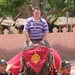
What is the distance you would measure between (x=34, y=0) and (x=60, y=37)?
394 cm

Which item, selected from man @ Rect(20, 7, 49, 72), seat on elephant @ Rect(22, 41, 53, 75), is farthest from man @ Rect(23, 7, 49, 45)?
seat on elephant @ Rect(22, 41, 53, 75)

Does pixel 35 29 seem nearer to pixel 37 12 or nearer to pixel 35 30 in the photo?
pixel 35 30

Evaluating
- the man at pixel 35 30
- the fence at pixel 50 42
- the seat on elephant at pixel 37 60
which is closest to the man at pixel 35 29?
the man at pixel 35 30

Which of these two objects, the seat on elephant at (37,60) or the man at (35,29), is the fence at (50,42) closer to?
the man at (35,29)

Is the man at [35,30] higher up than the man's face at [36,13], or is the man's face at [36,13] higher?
the man's face at [36,13]

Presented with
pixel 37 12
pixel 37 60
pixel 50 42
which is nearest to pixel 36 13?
pixel 37 12

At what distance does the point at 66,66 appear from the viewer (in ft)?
10.8

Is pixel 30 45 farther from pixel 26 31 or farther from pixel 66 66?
pixel 66 66

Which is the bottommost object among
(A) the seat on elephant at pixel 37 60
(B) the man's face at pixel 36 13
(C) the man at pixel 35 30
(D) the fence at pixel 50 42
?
(D) the fence at pixel 50 42

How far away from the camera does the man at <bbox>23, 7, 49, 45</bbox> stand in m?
3.86

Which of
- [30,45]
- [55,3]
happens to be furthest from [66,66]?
[55,3]

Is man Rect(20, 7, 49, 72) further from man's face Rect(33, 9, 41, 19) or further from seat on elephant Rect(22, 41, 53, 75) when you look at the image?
seat on elephant Rect(22, 41, 53, 75)

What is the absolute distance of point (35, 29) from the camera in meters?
3.89

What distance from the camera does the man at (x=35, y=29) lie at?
3.86m
